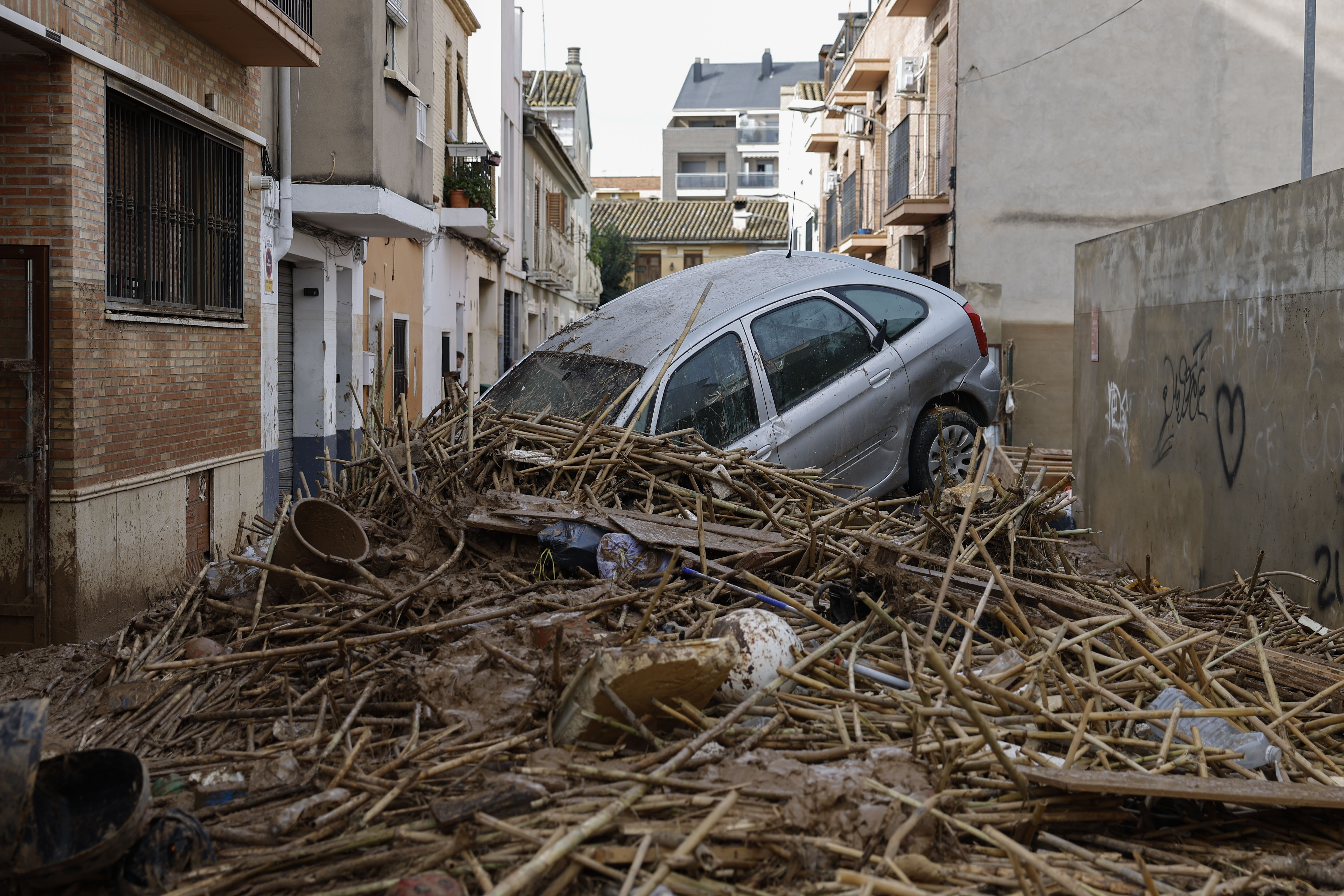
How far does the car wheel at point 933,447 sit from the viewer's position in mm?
8930

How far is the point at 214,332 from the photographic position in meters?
9.06

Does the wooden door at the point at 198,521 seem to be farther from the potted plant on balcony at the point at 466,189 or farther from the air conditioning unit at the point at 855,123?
the air conditioning unit at the point at 855,123

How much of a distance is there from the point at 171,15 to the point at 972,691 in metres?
7.27

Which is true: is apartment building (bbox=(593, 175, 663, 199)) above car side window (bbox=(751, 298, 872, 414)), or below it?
above

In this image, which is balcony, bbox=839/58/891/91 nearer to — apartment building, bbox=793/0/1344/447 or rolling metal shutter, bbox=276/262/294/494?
apartment building, bbox=793/0/1344/447

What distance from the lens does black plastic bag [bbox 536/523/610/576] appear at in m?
5.90

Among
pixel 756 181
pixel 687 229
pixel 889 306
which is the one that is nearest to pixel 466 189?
pixel 889 306

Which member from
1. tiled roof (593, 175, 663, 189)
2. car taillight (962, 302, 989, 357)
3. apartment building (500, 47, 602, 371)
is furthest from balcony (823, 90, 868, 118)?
tiled roof (593, 175, 663, 189)

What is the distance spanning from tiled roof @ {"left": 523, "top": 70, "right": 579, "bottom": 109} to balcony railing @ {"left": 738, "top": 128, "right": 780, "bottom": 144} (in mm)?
31543

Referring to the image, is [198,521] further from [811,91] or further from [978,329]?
[811,91]

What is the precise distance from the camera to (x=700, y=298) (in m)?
8.55

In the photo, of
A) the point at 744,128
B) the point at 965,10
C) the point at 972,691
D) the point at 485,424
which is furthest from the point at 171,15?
the point at 744,128

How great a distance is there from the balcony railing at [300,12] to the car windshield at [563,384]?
3682mm

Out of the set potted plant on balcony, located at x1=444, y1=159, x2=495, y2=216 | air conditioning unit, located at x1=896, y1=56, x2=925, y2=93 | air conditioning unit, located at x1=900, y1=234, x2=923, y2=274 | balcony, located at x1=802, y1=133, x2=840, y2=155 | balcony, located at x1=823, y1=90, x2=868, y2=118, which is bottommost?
air conditioning unit, located at x1=900, y1=234, x2=923, y2=274
